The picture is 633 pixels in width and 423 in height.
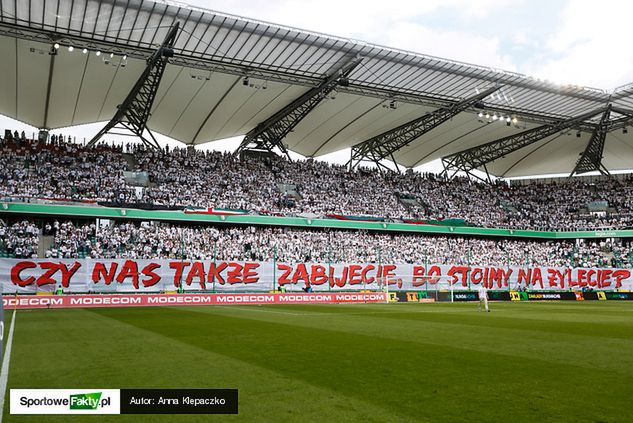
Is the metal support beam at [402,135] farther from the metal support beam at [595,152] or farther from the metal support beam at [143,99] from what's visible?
the metal support beam at [143,99]

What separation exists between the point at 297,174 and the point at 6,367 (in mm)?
44376

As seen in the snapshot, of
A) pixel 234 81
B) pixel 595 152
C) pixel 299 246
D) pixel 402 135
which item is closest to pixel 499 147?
pixel 595 152

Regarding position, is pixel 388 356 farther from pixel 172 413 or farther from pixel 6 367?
pixel 6 367

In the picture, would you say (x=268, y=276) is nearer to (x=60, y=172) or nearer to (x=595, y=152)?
(x=60, y=172)

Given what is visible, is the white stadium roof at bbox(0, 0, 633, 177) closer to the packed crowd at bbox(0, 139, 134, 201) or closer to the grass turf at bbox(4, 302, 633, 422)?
the packed crowd at bbox(0, 139, 134, 201)

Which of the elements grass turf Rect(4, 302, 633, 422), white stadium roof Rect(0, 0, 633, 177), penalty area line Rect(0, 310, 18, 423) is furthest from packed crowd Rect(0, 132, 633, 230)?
penalty area line Rect(0, 310, 18, 423)

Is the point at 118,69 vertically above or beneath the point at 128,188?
above

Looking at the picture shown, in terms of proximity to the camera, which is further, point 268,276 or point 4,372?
point 268,276

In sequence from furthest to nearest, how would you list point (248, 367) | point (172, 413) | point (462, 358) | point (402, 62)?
point (402, 62), point (462, 358), point (248, 367), point (172, 413)

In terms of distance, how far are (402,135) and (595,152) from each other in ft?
79.8

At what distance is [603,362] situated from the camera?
907 cm

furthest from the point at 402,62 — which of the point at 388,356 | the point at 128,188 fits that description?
the point at 388,356

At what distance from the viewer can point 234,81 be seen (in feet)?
131

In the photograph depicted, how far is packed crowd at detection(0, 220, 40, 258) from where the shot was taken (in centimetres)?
3050
